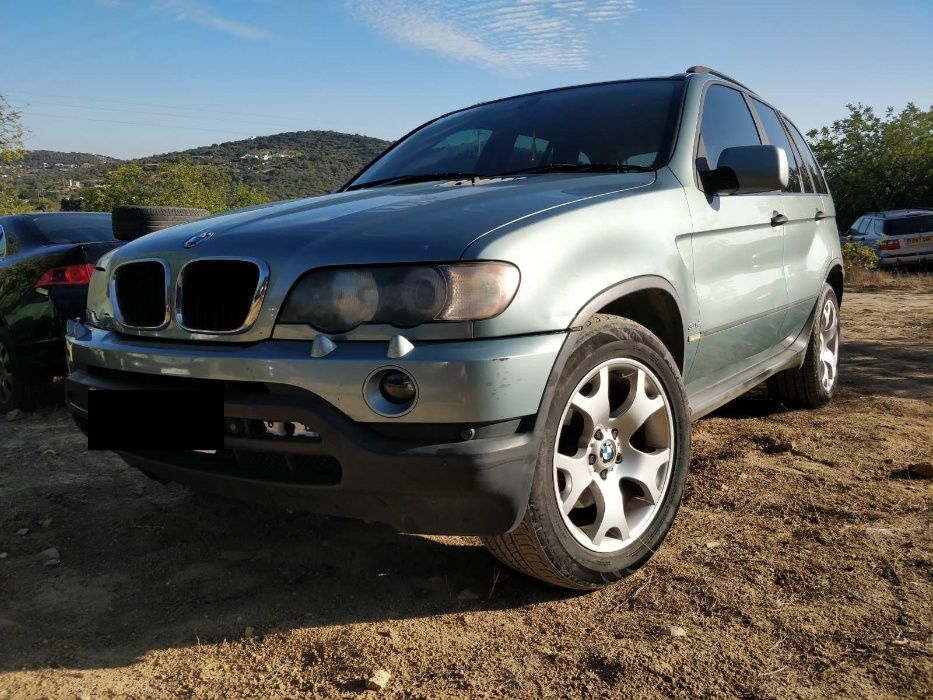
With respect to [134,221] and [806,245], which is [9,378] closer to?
[134,221]

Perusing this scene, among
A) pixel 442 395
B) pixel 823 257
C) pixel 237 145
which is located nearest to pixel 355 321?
pixel 442 395

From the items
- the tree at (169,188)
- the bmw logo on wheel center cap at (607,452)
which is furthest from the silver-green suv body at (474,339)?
the tree at (169,188)

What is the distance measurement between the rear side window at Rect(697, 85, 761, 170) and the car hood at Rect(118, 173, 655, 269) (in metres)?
0.57

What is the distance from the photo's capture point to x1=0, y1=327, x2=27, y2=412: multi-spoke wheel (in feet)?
15.5

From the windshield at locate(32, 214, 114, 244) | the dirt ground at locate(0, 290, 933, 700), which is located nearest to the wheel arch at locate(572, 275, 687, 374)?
the dirt ground at locate(0, 290, 933, 700)

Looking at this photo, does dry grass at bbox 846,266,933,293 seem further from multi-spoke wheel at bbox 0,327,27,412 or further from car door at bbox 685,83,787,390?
multi-spoke wheel at bbox 0,327,27,412

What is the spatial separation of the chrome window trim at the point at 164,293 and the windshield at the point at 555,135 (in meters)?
1.26

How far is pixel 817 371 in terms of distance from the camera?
4.21 metres

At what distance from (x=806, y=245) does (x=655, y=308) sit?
1.77 m

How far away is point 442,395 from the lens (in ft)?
5.80

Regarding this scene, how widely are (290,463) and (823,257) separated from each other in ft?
11.3

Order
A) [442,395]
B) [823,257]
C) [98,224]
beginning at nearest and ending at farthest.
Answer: [442,395], [823,257], [98,224]

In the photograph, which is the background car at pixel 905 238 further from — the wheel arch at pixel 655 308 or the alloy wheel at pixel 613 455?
the alloy wheel at pixel 613 455

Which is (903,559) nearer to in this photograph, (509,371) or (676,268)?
(676,268)
